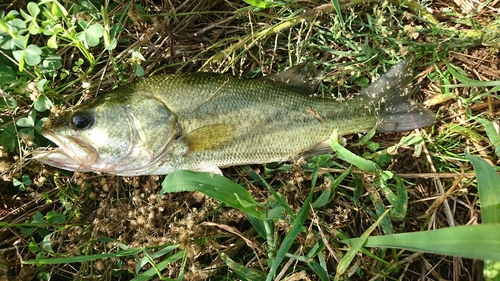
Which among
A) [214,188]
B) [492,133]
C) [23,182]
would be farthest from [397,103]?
[23,182]

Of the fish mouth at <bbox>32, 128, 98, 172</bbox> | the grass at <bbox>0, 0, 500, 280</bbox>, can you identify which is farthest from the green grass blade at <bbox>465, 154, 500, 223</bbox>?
the fish mouth at <bbox>32, 128, 98, 172</bbox>

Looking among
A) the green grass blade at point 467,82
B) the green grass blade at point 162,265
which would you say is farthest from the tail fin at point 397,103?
the green grass blade at point 162,265

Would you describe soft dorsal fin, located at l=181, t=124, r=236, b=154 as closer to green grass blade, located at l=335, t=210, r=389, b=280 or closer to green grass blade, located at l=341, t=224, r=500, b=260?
green grass blade, located at l=335, t=210, r=389, b=280

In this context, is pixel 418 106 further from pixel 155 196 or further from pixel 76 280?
pixel 76 280

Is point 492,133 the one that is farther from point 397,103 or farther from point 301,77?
Result: point 301,77

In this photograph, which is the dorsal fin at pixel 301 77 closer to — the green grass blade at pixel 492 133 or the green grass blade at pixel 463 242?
the green grass blade at pixel 492 133

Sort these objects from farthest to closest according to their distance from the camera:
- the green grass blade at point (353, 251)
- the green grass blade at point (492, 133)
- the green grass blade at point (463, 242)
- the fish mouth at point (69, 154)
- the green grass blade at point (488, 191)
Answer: the green grass blade at point (492, 133)
the fish mouth at point (69, 154)
the green grass blade at point (353, 251)
the green grass blade at point (488, 191)
the green grass blade at point (463, 242)

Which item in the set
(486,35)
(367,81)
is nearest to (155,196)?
(367,81)
